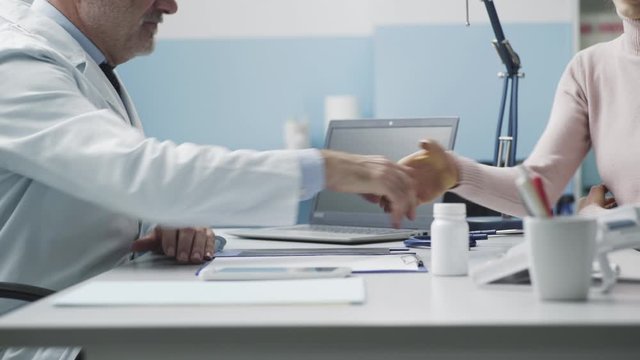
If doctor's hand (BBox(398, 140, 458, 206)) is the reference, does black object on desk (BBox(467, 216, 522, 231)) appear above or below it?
below

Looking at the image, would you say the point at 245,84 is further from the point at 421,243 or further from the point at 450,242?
the point at 450,242

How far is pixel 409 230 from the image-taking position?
1810mm

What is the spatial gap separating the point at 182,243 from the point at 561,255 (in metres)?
0.66

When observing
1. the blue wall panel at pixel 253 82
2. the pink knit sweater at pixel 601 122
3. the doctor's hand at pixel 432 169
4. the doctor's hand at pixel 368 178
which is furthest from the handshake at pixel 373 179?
the blue wall panel at pixel 253 82

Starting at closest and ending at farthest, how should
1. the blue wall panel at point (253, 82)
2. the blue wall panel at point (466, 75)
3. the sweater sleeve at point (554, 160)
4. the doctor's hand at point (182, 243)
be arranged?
the doctor's hand at point (182, 243) → the sweater sleeve at point (554, 160) → the blue wall panel at point (466, 75) → the blue wall panel at point (253, 82)

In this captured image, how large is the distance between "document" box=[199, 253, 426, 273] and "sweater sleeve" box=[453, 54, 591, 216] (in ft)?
0.92

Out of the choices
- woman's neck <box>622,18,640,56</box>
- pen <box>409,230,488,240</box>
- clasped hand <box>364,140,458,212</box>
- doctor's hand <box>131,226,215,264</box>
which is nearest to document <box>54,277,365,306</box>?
doctor's hand <box>131,226,215,264</box>

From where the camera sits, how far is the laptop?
177cm

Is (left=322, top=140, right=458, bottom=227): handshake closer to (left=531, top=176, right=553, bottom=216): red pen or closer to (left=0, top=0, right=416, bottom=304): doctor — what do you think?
(left=0, top=0, right=416, bottom=304): doctor

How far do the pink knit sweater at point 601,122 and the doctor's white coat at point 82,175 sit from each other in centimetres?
80

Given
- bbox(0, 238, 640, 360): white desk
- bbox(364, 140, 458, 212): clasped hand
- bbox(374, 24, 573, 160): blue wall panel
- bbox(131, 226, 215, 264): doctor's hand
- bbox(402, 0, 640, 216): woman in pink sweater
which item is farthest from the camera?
bbox(374, 24, 573, 160): blue wall panel

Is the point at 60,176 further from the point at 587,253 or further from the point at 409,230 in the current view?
the point at 409,230

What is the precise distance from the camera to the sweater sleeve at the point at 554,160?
154 centimetres

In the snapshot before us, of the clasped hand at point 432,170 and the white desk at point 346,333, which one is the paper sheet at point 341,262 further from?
the white desk at point 346,333
